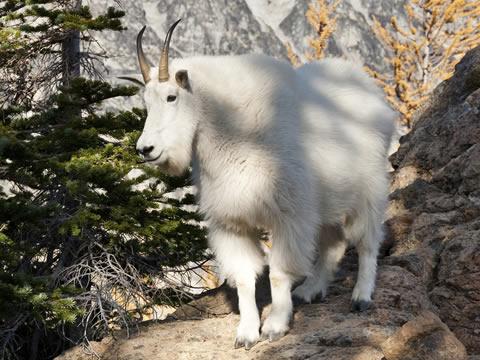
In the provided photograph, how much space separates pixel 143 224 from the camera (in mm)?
7039

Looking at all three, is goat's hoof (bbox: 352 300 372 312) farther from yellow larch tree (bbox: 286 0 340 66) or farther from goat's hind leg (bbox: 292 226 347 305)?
yellow larch tree (bbox: 286 0 340 66)

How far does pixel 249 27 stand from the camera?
4128 centimetres

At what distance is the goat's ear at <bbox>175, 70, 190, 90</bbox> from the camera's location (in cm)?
421

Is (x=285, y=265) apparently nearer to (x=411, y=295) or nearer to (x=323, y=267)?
(x=323, y=267)

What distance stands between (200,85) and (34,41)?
4912mm

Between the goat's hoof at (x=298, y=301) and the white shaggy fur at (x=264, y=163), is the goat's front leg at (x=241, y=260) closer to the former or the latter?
the white shaggy fur at (x=264, y=163)

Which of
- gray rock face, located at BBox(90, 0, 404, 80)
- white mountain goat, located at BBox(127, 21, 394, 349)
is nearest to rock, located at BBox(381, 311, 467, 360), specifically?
white mountain goat, located at BBox(127, 21, 394, 349)

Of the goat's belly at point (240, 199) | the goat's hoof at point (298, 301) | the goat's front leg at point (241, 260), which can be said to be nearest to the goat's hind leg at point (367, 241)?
the goat's hoof at point (298, 301)

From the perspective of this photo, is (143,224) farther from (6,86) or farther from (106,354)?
(6,86)

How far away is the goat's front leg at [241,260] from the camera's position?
14.9 ft

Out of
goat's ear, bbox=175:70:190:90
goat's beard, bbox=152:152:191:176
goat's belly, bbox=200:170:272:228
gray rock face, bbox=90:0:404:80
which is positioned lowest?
gray rock face, bbox=90:0:404:80

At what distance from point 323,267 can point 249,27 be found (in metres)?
37.4

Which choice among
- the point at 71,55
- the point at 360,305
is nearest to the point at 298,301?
the point at 360,305

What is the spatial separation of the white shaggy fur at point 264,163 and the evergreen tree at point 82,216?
205cm
